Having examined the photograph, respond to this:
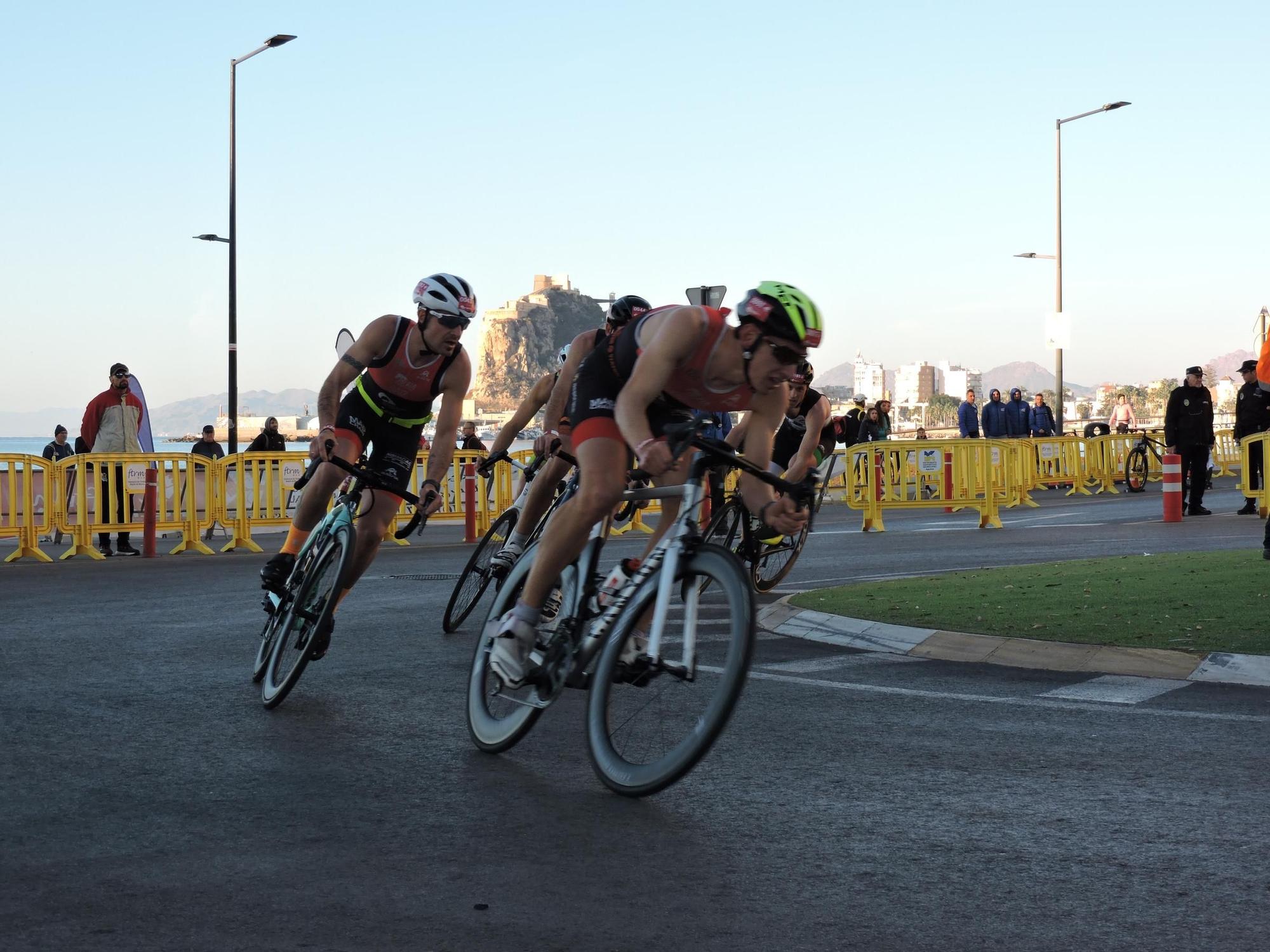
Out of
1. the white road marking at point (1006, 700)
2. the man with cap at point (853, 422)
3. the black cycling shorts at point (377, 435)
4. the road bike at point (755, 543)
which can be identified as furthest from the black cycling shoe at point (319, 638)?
the man with cap at point (853, 422)

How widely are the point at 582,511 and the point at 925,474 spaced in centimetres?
1767

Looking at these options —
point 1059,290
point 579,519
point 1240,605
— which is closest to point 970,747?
point 579,519

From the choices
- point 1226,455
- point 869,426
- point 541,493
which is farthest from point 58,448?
point 1226,455

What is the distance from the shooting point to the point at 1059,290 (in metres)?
42.4

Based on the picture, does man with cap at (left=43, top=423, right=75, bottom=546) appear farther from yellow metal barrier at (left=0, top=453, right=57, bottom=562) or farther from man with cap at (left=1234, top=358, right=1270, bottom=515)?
man with cap at (left=1234, top=358, right=1270, bottom=515)

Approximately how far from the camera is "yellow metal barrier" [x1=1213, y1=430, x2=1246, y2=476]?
37594 mm

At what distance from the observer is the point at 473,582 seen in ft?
32.3

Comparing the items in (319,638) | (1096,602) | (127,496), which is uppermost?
(127,496)

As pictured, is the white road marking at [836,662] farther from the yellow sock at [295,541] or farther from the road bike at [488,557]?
the yellow sock at [295,541]

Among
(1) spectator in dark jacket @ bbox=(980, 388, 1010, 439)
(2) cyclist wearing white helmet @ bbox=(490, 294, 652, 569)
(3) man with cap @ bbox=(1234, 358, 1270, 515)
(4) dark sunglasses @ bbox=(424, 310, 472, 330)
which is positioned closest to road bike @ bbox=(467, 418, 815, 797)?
(4) dark sunglasses @ bbox=(424, 310, 472, 330)

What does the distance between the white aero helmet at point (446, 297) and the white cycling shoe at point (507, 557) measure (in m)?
1.80

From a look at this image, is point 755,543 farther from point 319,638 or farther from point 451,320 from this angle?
point 319,638

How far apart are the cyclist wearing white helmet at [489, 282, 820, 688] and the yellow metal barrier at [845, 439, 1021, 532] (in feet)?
53.0

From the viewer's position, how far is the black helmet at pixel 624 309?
831 centimetres
